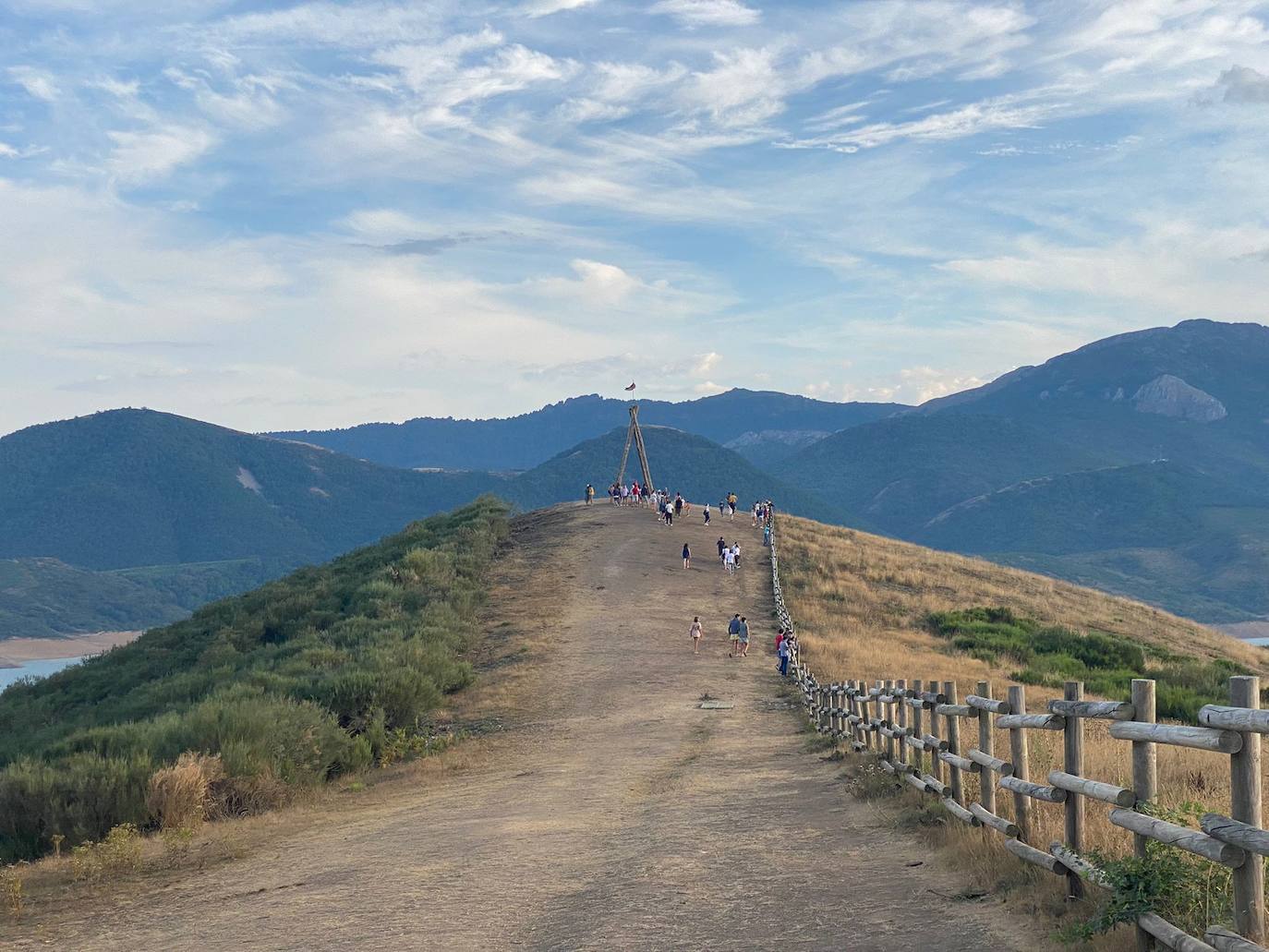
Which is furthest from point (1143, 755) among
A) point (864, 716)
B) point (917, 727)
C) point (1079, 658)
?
point (1079, 658)

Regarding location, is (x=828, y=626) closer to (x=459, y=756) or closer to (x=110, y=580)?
(x=459, y=756)

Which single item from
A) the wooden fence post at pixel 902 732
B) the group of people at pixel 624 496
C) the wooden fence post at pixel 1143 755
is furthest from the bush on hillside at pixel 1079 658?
the group of people at pixel 624 496

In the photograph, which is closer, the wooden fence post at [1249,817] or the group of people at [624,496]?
the wooden fence post at [1249,817]

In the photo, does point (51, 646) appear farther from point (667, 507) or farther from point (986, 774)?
point (986, 774)

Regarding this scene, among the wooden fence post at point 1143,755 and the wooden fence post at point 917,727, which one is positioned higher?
the wooden fence post at point 1143,755

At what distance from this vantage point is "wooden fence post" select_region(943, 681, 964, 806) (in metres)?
11.4

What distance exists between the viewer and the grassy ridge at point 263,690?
49.1 ft

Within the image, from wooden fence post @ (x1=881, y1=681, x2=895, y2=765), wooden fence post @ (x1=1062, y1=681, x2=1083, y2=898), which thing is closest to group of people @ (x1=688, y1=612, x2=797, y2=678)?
wooden fence post @ (x1=881, y1=681, x2=895, y2=765)

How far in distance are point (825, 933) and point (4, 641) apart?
589 ft

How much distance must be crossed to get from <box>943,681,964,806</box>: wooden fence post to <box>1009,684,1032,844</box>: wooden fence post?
5.16 feet

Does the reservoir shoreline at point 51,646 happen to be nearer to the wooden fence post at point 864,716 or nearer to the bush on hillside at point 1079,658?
the bush on hillside at point 1079,658

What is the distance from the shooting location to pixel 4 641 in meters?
164

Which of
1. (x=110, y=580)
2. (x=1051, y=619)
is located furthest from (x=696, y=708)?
→ (x=110, y=580)

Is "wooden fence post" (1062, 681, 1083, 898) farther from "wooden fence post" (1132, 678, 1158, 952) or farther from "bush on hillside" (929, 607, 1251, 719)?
"bush on hillside" (929, 607, 1251, 719)
